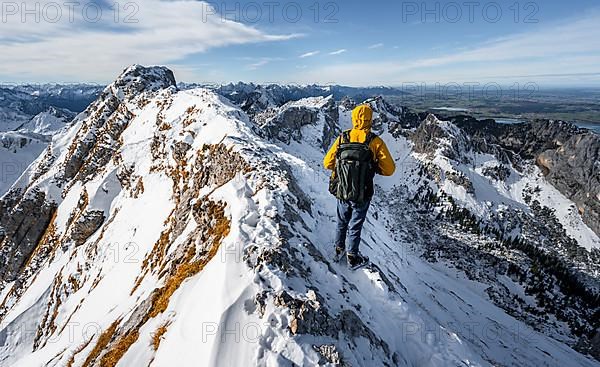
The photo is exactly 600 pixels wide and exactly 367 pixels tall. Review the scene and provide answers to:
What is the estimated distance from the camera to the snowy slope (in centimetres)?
870

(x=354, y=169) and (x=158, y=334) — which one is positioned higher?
(x=354, y=169)

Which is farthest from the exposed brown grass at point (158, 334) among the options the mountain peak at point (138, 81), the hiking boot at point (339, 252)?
the mountain peak at point (138, 81)

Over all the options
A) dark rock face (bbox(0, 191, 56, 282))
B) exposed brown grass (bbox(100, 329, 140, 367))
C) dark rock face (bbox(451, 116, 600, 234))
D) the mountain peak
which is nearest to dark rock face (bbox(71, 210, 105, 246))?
dark rock face (bbox(0, 191, 56, 282))

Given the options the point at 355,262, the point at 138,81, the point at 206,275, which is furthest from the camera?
the point at 138,81

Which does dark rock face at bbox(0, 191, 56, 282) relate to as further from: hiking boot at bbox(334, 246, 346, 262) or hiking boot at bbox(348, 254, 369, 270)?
hiking boot at bbox(348, 254, 369, 270)

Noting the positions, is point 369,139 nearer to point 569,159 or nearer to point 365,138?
point 365,138

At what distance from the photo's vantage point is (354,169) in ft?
34.0

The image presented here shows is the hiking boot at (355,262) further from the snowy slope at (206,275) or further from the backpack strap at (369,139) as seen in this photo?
the backpack strap at (369,139)

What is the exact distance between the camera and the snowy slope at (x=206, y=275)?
870 centimetres

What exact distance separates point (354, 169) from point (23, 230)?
55157 millimetres

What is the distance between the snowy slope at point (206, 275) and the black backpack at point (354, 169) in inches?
114

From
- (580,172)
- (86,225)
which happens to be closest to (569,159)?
(580,172)

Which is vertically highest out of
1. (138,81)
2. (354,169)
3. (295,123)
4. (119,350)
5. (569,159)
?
(138,81)

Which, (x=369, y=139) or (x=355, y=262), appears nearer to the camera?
(x=369, y=139)
